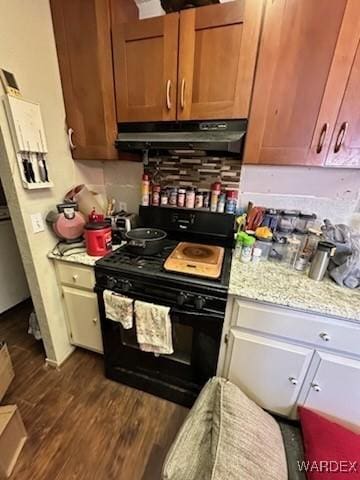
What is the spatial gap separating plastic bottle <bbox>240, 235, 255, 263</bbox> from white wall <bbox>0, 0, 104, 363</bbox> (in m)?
1.27

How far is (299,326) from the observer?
102 cm

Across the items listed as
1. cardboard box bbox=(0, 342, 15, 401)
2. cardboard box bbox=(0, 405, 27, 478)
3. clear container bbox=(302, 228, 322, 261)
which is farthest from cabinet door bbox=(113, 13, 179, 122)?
cardboard box bbox=(0, 405, 27, 478)

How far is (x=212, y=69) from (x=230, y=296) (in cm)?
118

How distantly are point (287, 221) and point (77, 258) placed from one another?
1382mm

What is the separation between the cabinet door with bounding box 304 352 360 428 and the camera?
101cm

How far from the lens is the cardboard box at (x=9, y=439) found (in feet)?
3.42

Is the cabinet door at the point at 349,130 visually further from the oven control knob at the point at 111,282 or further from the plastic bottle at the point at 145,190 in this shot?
the oven control knob at the point at 111,282

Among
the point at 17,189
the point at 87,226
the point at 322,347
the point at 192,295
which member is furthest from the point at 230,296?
the point at 17,189

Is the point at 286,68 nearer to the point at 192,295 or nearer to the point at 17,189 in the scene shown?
the point at 192,295

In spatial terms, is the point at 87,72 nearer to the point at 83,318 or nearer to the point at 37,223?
the point at 37,223

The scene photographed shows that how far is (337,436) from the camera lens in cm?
102

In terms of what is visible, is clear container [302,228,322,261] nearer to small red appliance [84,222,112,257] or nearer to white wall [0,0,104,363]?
small red appliance [84,222,112,257]

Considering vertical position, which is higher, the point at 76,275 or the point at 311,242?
the point at 311,242

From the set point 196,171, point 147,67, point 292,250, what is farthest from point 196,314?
point 147,67
